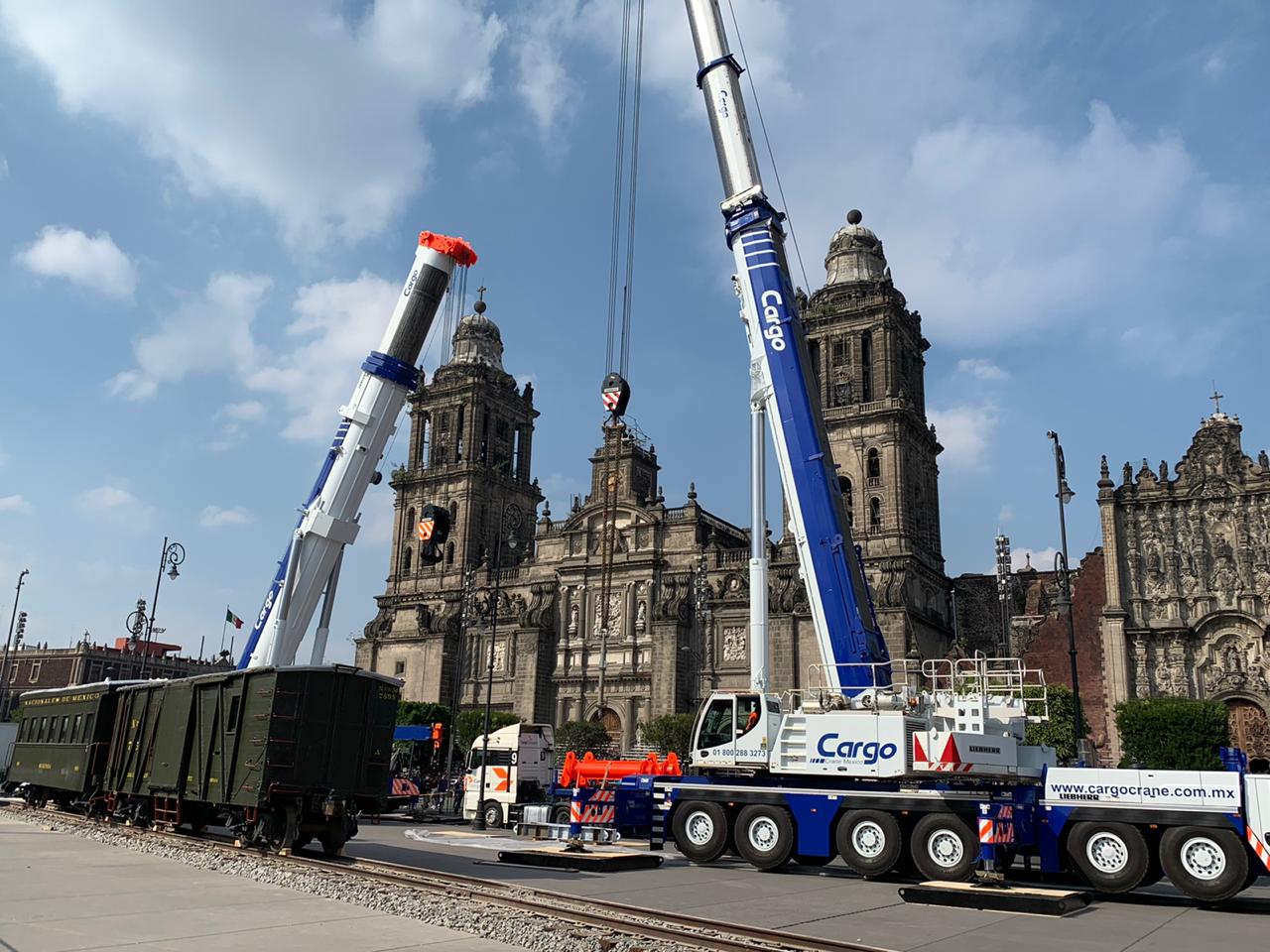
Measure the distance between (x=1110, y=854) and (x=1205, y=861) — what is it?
136cm

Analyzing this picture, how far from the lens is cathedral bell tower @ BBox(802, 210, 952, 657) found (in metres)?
57.5

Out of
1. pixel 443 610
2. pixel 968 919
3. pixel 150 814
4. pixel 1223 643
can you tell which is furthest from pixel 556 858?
pixel 443 610

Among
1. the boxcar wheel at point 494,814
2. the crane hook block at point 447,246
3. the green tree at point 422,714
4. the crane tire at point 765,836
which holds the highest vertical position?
the crane hook block at point 447,246

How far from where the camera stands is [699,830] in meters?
20.9

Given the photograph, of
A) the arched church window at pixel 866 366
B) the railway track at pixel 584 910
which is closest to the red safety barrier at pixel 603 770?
the railway track at pixel 584 910

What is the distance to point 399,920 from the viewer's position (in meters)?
12.3

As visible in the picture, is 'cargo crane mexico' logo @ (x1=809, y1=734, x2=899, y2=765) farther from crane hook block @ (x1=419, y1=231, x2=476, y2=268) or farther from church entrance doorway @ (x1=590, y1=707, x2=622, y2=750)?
church entrance doorway @ (x1=590, y1=707, x2=622, y2=750)

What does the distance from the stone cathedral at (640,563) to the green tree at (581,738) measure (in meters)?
3.76

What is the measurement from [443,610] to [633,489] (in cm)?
1602

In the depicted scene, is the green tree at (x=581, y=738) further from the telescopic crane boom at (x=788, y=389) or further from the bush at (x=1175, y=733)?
the telescopic crane boom at (x=788, y=389)

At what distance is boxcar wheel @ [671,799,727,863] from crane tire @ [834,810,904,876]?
101 inches

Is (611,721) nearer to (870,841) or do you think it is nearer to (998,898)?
(870,841)

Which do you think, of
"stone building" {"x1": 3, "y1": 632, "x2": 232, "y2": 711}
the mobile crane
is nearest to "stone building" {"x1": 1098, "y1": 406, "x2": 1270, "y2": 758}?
the mobile crane

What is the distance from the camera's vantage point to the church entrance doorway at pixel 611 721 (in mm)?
63500
